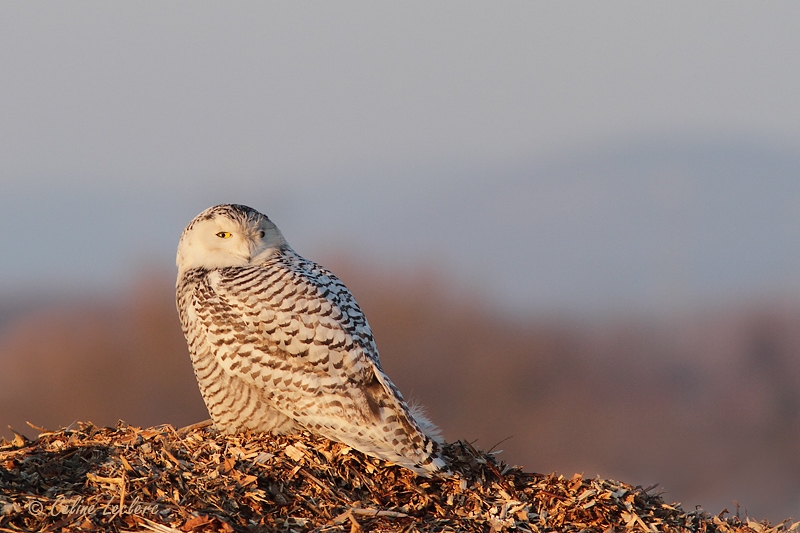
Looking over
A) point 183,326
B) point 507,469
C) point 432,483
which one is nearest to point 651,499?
point 507,469

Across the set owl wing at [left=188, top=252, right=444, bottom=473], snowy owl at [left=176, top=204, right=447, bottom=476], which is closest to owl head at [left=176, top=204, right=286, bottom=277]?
snowy owl at [left=176, top=204, right=447, bottom=476]

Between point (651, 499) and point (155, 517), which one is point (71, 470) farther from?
point (651, 499)

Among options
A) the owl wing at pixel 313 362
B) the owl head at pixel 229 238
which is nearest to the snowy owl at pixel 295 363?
the owl wing at pixel 313 362

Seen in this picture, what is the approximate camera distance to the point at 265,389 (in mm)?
4625

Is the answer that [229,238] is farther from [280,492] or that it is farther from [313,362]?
[280,492]

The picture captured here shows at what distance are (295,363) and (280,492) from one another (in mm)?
718

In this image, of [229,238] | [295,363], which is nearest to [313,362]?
[295,363]

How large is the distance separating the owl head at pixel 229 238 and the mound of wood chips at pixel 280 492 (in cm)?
105

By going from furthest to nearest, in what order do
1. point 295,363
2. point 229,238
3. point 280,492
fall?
point 229,238
point 295,363
point 280,492

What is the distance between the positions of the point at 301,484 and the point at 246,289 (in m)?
1.17

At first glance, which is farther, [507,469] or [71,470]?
[507,469]

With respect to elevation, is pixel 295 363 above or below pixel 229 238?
below

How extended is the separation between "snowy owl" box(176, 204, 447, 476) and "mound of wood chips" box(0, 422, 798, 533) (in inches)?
6.4

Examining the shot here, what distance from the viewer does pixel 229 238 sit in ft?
16.9
